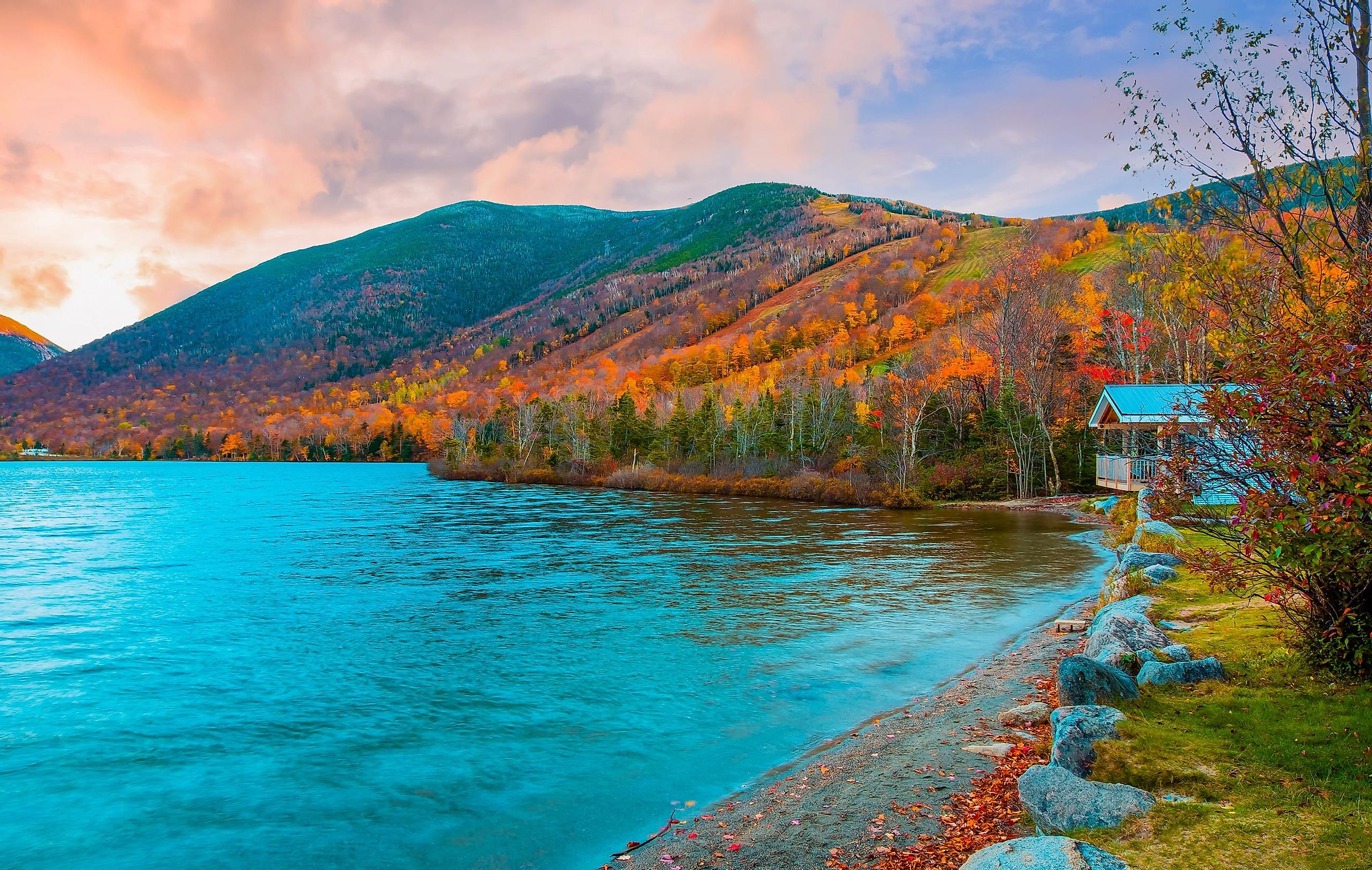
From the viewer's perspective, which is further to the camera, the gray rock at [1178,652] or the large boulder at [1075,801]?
the gray rock at [1178,652]

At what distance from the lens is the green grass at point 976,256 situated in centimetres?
14638

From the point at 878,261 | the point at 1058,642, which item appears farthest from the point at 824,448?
the point at 878,261

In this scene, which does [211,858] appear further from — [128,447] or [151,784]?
[128,447]

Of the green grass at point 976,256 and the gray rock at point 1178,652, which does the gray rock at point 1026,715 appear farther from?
the green grass at point 976,256

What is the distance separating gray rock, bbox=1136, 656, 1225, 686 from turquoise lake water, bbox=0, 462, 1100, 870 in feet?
11.6

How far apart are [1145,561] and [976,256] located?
162741 millimetres

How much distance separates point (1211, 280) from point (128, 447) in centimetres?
21067

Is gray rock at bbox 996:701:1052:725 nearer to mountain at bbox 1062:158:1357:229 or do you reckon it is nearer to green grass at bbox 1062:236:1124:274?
mountain at bbox 1062:158:1357:229

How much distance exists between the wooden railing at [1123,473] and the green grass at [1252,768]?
86.1ft

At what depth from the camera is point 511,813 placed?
796cm

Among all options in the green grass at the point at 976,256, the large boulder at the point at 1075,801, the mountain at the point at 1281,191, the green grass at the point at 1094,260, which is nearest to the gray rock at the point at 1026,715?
the large boulder at the point at 1075,801

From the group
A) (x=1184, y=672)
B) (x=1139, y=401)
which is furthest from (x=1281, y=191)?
(x=1139, y=401)

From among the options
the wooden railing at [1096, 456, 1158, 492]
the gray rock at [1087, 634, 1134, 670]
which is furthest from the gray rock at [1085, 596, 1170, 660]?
the wooden railing at [1096, 456, 1158, 492]

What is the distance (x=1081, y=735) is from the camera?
22.0 ft
